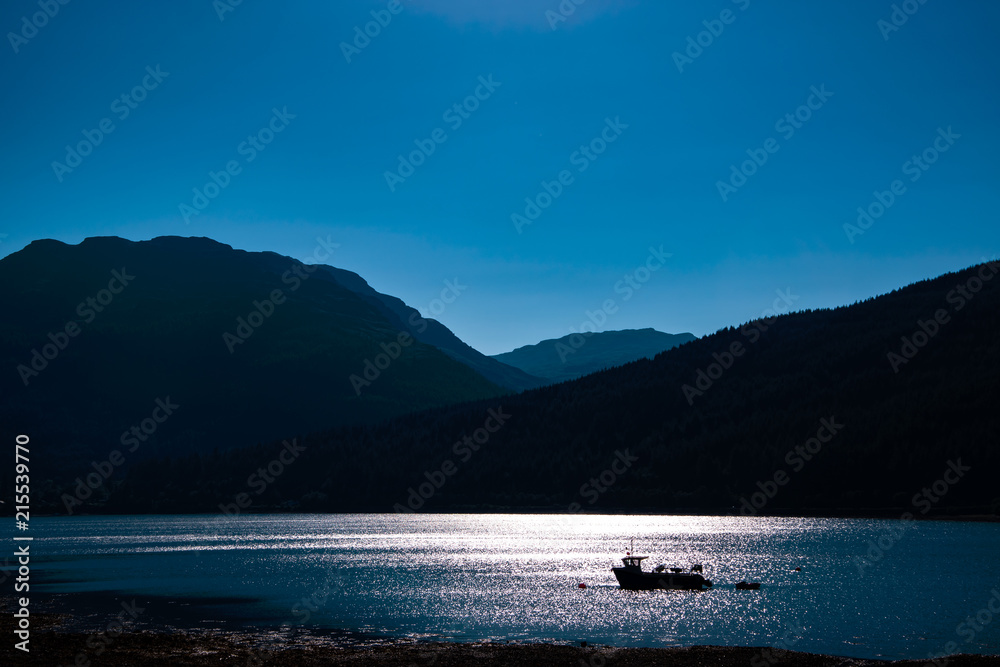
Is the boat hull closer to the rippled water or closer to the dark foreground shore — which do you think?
the rippled water

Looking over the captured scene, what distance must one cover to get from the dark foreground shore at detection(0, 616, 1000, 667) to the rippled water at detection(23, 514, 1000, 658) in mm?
6353

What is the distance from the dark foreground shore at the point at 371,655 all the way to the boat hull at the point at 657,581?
43.3 metres

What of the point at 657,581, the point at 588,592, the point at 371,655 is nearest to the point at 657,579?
the point at 657,581

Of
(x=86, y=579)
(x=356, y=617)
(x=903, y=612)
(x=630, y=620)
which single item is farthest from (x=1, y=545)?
(x=903, y=612)

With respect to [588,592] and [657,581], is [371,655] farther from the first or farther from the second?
[657,581]

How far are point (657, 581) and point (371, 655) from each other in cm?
5373

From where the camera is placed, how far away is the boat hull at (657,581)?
104 meters

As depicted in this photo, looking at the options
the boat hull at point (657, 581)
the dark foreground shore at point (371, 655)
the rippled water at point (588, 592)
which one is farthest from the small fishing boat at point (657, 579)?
the dark foreground shore at point (371, 655)

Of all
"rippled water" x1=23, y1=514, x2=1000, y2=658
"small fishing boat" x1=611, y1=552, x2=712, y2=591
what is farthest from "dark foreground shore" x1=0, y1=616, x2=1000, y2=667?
"small fishing boat" x1=611, y1=552, x2=712, y2=591

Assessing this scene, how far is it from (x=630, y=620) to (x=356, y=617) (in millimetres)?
26014

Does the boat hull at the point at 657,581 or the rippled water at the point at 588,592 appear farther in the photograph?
the boat hull at the point at 657,581

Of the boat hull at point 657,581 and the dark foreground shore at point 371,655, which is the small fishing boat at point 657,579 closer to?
the boat hull at point 657,581

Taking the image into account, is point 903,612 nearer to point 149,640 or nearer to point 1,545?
point 149,640

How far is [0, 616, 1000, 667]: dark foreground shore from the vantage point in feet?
181
